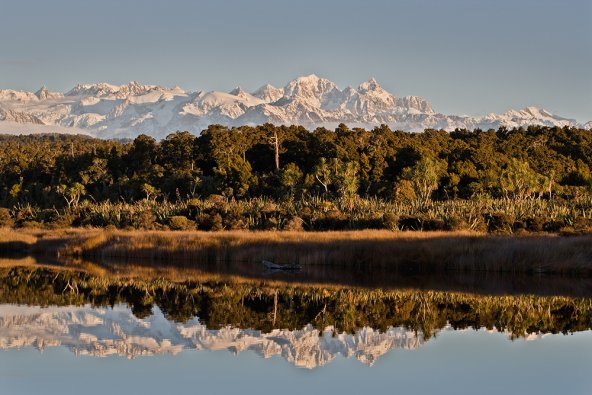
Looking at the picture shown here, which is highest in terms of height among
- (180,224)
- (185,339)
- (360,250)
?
(360,250)

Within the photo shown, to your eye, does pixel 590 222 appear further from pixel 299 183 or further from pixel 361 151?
pixel 361 151

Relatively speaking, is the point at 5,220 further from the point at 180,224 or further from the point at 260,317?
the point at 260,317

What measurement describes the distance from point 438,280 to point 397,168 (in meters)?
52.3

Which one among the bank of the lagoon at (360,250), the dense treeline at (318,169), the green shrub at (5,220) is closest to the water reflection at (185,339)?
the bank of the lagoon at (360,250)

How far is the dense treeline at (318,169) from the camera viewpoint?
71.8 m

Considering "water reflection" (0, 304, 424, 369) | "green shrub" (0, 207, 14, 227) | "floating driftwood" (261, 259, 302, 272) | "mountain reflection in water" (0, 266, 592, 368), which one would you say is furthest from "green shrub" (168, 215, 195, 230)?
"water reflection" (0, 304, 424, 369)

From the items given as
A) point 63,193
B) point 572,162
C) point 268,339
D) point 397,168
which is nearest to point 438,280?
point 268,339

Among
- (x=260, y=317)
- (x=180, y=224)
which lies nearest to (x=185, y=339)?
(x=260, y=317)

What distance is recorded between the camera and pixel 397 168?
81312mm

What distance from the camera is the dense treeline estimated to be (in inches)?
2825

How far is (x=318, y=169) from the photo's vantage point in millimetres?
72812

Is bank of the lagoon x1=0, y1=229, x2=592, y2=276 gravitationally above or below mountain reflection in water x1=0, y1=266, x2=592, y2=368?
above

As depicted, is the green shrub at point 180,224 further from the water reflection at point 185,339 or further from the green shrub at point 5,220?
the water reflection at point 185,339

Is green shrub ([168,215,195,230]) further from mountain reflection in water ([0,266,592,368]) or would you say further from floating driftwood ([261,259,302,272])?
mountain reflection in water ([0,266,592,368])
